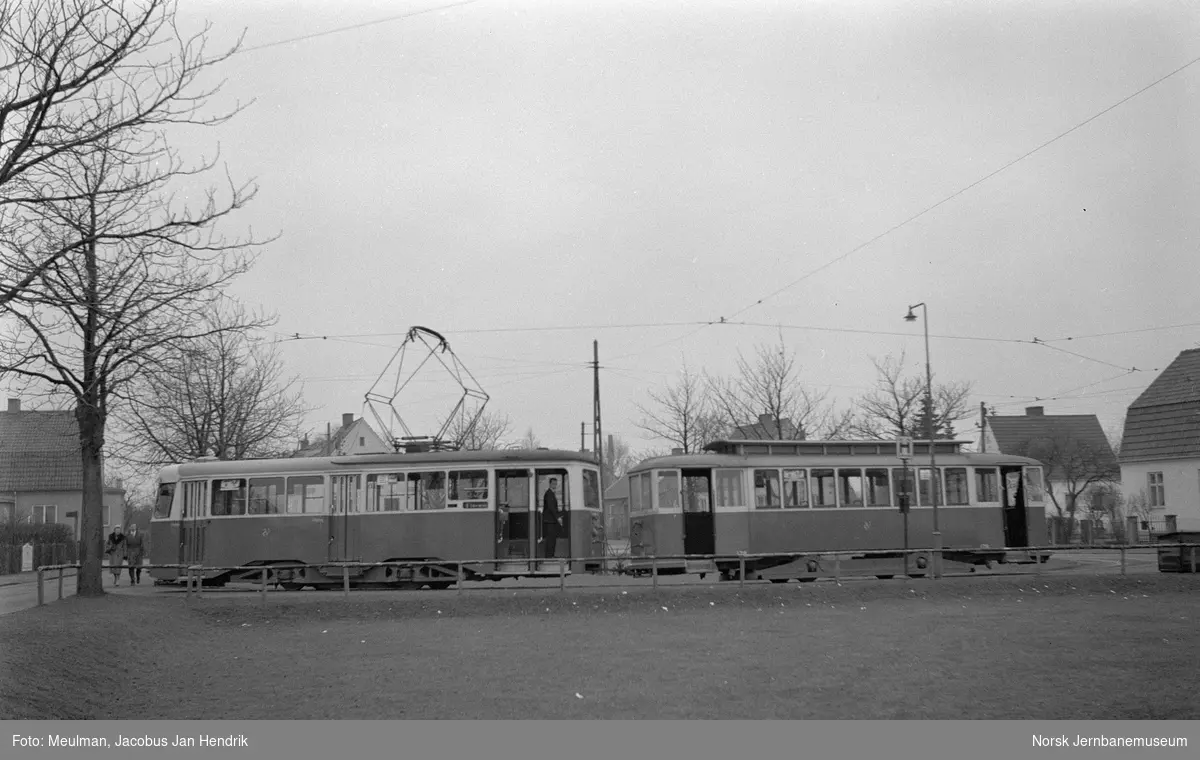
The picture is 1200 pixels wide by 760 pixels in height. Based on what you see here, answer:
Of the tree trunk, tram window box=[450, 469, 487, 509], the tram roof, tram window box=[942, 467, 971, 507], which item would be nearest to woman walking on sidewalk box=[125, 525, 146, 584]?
the tram roof

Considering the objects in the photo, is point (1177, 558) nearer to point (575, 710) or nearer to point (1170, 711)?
point (1170, 711)

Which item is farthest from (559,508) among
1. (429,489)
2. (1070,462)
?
(1070,462)

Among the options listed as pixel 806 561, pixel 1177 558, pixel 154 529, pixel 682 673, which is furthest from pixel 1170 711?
pixel 154 529

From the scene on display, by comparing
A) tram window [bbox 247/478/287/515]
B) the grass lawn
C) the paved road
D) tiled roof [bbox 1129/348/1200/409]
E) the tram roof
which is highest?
tiled roof [bbox 1129/348/1200/409]

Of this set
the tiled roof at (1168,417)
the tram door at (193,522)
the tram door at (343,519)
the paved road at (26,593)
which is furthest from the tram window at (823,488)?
the tiled roof at (1168,417)

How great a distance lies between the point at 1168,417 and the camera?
1553 inches

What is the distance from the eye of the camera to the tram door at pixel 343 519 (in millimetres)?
24125

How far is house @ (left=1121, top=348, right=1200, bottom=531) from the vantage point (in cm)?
3778

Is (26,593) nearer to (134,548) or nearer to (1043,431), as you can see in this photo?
(134,548)

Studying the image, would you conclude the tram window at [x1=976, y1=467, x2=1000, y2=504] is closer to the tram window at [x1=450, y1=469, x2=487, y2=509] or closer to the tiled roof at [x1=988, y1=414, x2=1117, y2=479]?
the tram window at [x1=450, y1=469, x2=487, y2=509]

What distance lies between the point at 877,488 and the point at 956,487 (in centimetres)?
225

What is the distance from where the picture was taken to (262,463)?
25.1 metres

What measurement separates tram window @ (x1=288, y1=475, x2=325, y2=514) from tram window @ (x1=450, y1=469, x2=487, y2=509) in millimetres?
3005

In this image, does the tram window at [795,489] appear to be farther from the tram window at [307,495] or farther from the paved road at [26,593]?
the paved road at [26,593]
